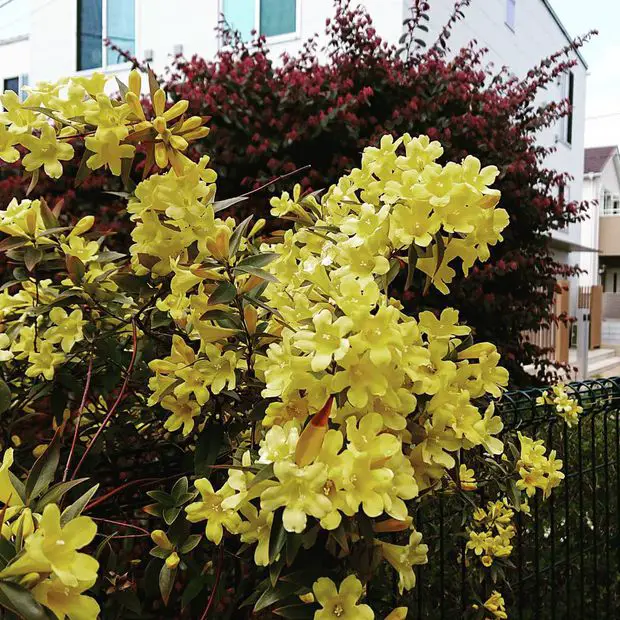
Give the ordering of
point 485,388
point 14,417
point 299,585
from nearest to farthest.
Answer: point 299,585 → point 485,388 → point 14,417

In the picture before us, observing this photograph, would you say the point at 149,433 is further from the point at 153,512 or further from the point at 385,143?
the point at 385,143

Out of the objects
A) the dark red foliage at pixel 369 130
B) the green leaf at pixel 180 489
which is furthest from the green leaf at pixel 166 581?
the dark red foliage at pixel 369 130

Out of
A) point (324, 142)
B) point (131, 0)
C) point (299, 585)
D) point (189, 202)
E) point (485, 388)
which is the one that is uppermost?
point (131, 0)

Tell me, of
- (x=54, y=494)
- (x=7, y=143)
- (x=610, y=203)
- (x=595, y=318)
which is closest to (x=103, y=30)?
(x=7, y=143)

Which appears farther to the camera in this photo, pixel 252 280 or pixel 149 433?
pixel 149 433

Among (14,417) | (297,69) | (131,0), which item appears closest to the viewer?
(14,417)

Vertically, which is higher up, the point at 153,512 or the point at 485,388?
the point at 485,388

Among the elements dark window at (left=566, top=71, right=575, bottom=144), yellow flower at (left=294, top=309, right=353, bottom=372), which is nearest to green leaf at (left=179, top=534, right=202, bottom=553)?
yellow flower at (left=294, top=309, right=353, bottom=372)

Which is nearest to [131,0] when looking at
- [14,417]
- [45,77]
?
[45,77]

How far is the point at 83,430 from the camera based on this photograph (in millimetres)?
1563

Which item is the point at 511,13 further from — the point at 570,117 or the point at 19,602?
the point at 19,602

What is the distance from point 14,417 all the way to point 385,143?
1.02m

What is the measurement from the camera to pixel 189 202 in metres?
1.16

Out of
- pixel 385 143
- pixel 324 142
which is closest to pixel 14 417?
pixel 385 143
